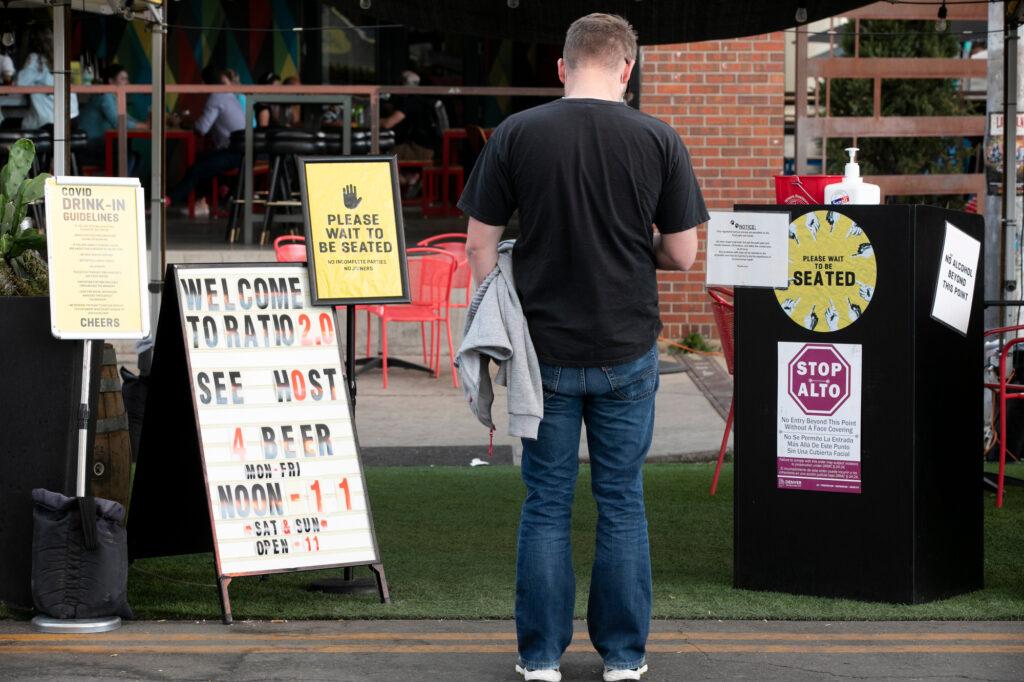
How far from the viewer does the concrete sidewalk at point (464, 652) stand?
4.49 metres

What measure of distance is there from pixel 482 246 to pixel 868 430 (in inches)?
65.9

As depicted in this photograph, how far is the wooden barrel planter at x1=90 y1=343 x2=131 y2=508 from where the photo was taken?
569 cm

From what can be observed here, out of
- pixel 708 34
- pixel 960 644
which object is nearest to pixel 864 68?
pixel 708 34

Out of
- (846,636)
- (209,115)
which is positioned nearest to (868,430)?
(846,636)

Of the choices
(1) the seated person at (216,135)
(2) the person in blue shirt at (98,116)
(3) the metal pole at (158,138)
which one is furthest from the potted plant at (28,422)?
(1) the seated person at (216,135)

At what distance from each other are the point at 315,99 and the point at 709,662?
8617 mm

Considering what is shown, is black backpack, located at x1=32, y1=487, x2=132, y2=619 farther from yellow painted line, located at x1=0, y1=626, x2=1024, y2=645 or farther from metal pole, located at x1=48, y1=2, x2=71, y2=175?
metal pole, located at x1=48, y1=2, x2=71, y2=175

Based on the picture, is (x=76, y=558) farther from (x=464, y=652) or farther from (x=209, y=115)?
(x=209, y=115)

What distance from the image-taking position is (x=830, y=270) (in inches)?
203

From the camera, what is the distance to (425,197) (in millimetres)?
16469

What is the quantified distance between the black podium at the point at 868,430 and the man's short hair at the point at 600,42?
45.5 inches

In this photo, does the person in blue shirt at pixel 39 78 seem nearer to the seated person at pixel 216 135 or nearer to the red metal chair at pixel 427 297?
the seated person at pixel 216 135

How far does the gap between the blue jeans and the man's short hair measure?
0.84 m

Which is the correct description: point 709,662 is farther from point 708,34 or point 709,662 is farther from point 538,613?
point 708,34
